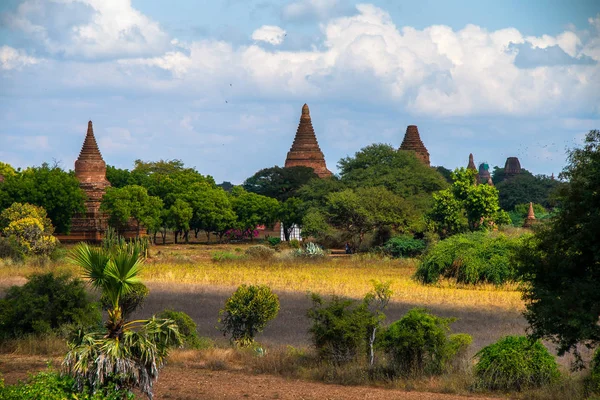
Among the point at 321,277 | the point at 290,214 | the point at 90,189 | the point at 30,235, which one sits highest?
the point at 90,189

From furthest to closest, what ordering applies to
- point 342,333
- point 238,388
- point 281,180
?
1. point 281,180
2. point 342,333
3. point 238,388

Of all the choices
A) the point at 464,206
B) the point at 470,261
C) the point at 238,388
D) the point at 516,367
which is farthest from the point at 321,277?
the point at 516,367

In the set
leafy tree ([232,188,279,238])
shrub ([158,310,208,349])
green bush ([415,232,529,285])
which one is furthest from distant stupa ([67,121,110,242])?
shrub ([158,310,208,349])

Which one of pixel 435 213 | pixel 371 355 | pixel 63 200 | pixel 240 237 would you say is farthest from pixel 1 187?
pixel 371 355

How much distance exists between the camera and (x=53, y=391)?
12461 millimetres

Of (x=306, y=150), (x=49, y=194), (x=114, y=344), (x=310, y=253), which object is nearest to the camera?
(x=114, y=344)

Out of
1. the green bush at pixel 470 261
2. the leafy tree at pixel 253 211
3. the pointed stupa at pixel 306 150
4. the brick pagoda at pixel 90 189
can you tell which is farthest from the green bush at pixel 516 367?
the pointed stupa at pixel 306 150

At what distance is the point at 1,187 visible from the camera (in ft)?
202

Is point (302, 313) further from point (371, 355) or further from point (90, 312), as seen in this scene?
point (371, 355)

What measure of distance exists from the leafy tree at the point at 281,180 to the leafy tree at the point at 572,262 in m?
69.9

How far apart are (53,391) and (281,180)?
7567cm

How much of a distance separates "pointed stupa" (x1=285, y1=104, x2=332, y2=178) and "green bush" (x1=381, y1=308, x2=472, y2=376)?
78.1 metres

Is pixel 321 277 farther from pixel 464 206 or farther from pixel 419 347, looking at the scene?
pixel 419 347

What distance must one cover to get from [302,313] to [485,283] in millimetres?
10765
